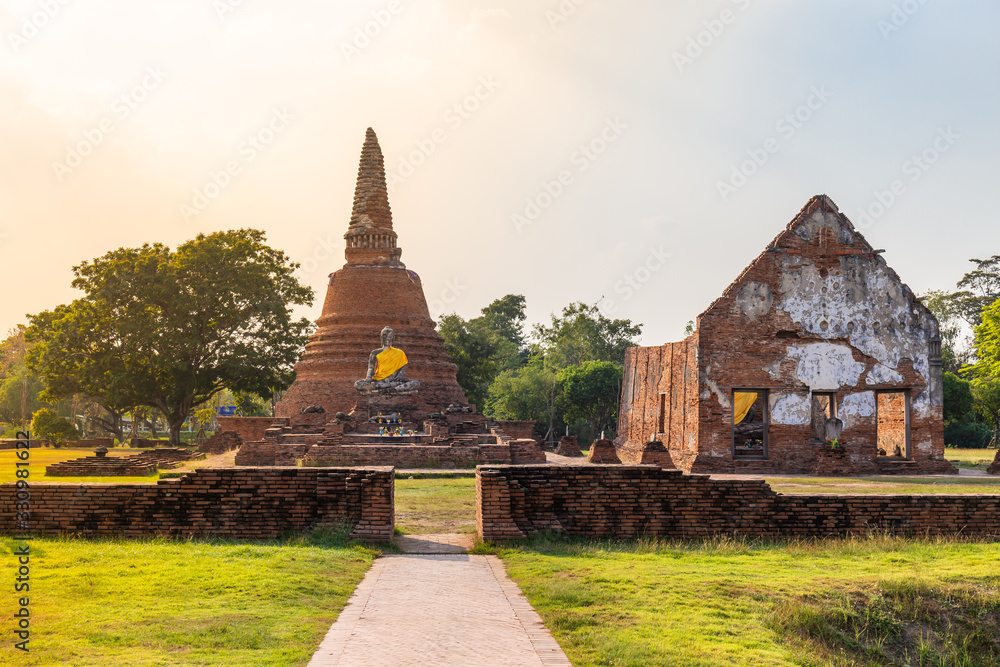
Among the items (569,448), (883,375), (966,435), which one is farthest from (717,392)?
(966,435)

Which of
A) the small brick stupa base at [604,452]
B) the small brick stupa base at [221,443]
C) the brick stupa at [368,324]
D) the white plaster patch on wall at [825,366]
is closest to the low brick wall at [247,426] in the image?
the small brick stupa base at [221,443]

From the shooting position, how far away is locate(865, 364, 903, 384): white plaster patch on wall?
24984 millimetres

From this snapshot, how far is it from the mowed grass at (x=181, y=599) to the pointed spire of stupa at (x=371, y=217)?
1009 inches

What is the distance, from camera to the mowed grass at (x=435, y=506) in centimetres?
1234

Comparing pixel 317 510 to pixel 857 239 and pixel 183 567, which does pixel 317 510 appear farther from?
pixel 857 239

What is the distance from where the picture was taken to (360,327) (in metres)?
33.5

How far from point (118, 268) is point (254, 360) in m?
7.09

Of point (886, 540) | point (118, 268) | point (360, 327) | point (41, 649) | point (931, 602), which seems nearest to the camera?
point (41, 649)

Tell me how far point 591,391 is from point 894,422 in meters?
20.0

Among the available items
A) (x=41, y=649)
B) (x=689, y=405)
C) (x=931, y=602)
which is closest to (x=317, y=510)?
(x=41, y=649)

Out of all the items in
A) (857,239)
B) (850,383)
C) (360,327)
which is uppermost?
(857,239)

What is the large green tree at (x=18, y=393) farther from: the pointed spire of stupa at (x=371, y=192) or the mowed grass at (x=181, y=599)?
the mowed grass at (x=181, y=599)

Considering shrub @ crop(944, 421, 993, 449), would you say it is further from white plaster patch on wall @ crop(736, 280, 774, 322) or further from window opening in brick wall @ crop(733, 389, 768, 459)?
white plaster patch on wall @ crop(736, 280, 774, 322)

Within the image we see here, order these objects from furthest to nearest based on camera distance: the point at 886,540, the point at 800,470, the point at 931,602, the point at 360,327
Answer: the point at 360,327 < the point at 800,470 < the point at 886,540 < the point at 931,602
